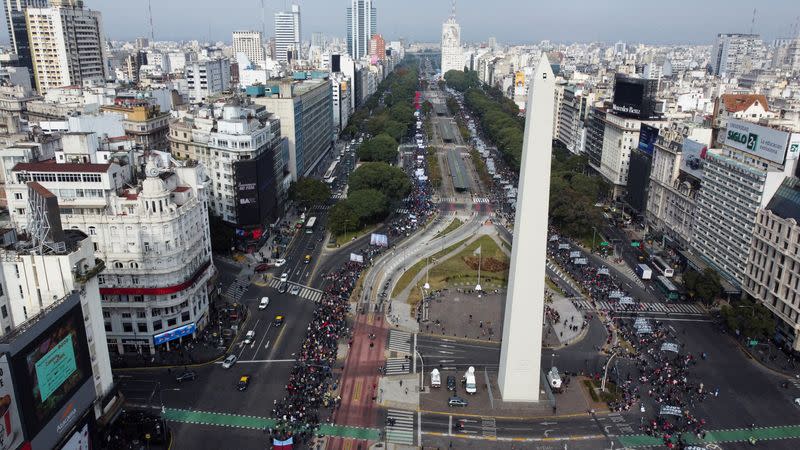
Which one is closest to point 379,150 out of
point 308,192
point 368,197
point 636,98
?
point 308,192

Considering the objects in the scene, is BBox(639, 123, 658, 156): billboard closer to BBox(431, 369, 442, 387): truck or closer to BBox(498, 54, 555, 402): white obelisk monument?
BBox(498, 54, 555, 402): white obelisk monument

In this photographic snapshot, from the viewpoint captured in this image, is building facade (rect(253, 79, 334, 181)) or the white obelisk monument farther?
building facade (rect(253, 79, 334, 181))

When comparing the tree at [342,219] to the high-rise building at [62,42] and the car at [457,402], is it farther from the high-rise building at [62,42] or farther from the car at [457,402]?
the high-rise building at [62,42]

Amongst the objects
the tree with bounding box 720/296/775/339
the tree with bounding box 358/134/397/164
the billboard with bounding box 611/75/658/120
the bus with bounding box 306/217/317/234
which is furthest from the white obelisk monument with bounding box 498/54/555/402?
the tree with bounding box 358/134/397/164

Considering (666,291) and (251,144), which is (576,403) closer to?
(666,291)

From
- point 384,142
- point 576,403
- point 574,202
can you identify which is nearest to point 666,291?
point 574,202

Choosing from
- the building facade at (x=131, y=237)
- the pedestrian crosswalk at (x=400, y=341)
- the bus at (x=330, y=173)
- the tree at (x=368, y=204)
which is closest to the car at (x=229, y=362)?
the building facade at (x=131, y=237)
